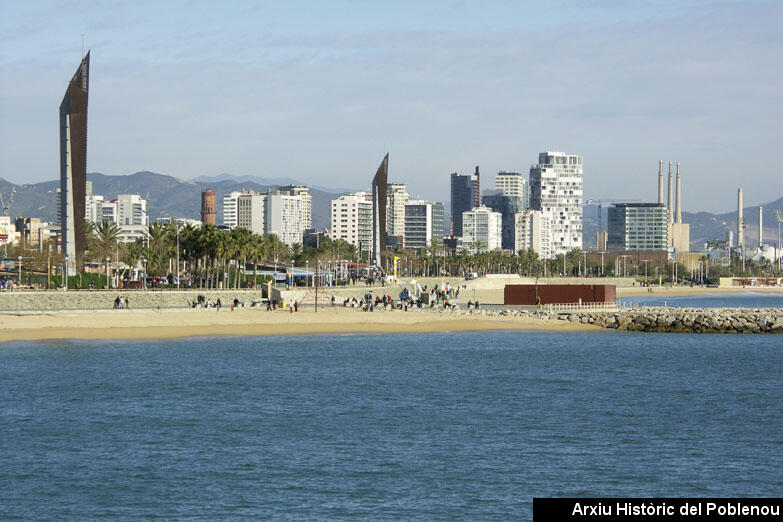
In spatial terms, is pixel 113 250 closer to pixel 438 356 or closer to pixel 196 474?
pixel 438 356

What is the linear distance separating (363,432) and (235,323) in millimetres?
44468

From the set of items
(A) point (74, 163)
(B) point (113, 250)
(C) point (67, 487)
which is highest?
(A) point (74, 163)

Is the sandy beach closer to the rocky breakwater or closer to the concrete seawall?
the rocky breakwater

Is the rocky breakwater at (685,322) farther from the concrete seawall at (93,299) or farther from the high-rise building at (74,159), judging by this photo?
the high-rise building at (74,159)

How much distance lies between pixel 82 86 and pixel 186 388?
238 ft

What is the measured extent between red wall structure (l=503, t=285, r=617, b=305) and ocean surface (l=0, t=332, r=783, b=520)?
45.5m

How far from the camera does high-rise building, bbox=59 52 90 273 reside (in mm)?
111938

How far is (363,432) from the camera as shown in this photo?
3866 centimetres

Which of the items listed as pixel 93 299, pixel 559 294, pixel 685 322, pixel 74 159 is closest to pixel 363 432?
pixel 93 299

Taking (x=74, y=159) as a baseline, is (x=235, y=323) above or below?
below

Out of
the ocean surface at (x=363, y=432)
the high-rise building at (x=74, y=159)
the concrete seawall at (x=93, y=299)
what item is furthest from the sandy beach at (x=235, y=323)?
the high-rise building at (x=74, y=159)

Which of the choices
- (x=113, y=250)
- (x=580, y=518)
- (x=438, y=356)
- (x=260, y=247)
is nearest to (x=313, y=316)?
(x=438, y=356)

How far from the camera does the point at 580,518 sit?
22.1m

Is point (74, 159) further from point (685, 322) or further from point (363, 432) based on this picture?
point (363, 432)
